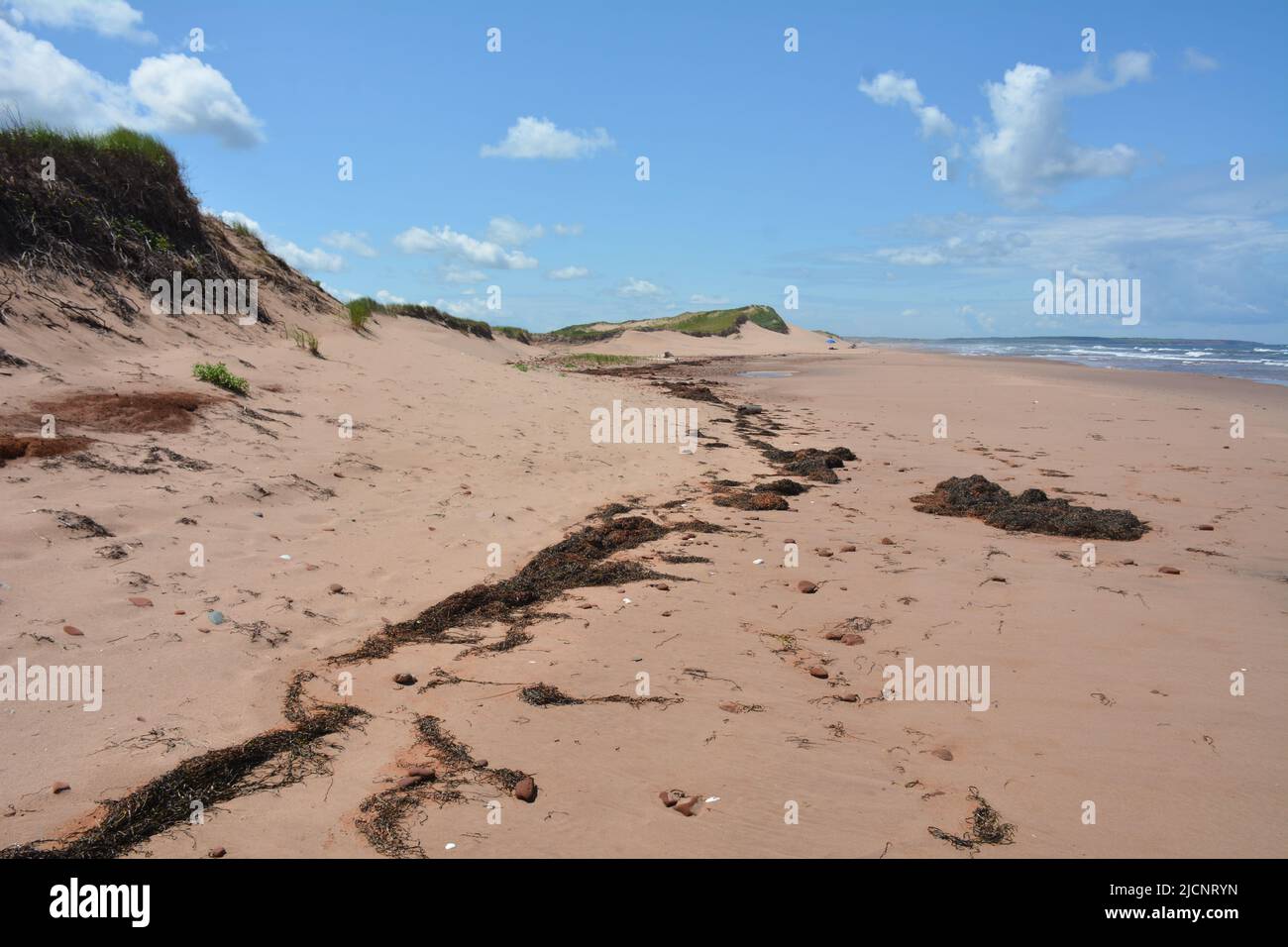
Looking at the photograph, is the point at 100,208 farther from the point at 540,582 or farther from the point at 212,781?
the point at 212,781

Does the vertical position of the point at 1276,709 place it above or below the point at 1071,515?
below

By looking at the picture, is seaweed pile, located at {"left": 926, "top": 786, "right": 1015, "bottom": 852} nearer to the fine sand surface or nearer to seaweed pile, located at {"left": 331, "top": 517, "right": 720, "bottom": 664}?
the fine sand surface

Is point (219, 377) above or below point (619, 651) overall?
above

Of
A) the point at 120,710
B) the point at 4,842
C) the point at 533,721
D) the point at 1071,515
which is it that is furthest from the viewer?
the point at 1071,515

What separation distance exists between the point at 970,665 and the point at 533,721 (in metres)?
2.84

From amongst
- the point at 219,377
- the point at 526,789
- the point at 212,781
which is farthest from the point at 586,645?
the point at 219,377

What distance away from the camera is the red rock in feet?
11.2

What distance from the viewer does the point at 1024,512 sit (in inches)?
336

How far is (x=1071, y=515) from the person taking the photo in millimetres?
8406

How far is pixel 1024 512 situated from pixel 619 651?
5.76 m

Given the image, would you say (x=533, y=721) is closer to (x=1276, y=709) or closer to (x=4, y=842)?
(x=4, y=842)

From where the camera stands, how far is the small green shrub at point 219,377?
9.40 metres

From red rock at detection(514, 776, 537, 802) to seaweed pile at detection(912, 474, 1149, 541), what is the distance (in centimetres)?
671
